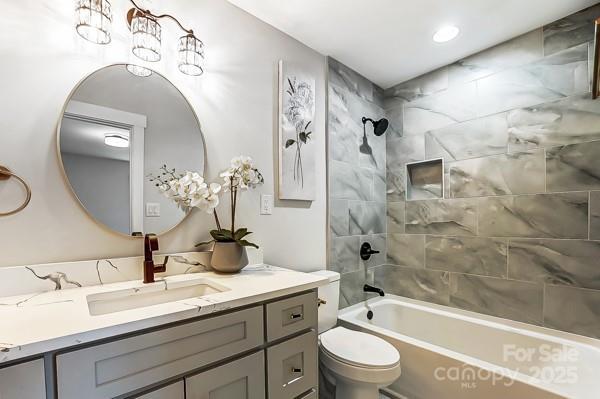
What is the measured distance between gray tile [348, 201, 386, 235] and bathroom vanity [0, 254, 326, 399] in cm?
116

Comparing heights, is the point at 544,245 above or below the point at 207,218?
below

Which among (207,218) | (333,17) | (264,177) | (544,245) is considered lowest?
(544,245)

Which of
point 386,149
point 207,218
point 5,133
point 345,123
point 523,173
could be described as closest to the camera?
point 5,133

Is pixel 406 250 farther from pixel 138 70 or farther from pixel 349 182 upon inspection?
pixel 138 70

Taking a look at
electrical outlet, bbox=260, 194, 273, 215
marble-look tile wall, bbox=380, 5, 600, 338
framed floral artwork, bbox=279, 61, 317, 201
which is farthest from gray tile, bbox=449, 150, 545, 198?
electrical outlet, bbox=260, 194, 273, 215

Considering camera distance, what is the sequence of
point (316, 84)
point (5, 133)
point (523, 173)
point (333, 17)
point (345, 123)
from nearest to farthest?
point (5, 133) → point (333, 17) → point (523, 173) → point (316, 84) → point (345, 123)

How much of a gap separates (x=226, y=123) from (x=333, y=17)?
0.96m

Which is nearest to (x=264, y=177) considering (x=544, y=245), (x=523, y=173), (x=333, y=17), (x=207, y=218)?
(x=207, y=218)

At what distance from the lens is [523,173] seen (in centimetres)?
190

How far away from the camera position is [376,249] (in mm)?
2541

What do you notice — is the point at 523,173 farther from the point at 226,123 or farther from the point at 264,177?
the point at 226,123

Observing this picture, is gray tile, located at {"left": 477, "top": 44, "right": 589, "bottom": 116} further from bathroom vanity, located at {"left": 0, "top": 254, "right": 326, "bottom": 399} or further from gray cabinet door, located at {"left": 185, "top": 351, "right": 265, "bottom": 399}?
gray cabinet door, located at {"left": 185, "top": 351, "right": 265, "bottom": 399}

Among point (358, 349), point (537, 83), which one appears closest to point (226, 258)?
point (358, 349)

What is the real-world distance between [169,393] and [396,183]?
2332mm
